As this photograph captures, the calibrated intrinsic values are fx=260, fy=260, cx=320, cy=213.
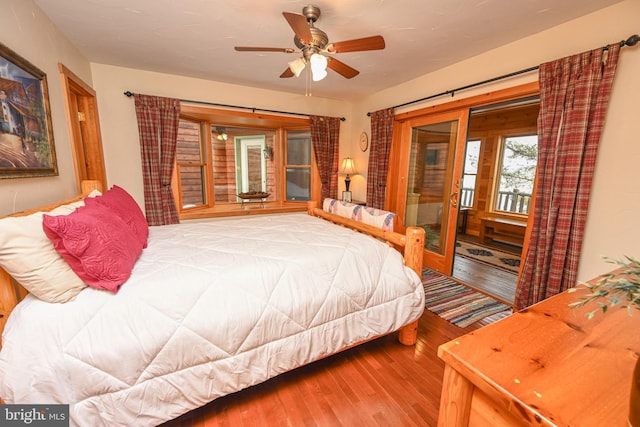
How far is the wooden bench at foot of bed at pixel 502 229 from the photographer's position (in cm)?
435

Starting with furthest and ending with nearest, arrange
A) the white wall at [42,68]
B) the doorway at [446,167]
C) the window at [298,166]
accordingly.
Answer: the window at [298,166] → the doorway at [446,167] → the white wall at [42,68]

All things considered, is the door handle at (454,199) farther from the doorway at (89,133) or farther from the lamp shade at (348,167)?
the doorway at (89,133)

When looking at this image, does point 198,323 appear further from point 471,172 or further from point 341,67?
point 471,172

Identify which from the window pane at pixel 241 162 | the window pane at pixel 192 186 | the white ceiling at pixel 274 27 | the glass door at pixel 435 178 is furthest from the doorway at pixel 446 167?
the window pane at pixel 192 186

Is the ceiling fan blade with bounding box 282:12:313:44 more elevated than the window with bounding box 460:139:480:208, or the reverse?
the ceiling fan blade with bounding box 282:12:313:44

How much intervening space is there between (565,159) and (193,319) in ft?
9.05

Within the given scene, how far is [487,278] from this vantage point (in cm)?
322

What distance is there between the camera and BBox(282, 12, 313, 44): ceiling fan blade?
147cm

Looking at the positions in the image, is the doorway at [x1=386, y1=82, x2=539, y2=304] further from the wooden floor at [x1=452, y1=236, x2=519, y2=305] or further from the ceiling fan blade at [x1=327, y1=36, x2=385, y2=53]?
the ceiling fan blade at [x1=327, y1=36, x2=385, y2=53]

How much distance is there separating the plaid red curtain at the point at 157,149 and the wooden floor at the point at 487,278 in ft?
12.5

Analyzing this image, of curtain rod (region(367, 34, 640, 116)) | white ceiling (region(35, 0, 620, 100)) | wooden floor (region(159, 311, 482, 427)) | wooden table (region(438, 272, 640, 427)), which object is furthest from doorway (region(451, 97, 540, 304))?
wooden table (region(438, 272, 640, 427))

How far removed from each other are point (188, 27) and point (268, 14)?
74cm

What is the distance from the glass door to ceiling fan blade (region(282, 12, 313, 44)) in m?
2.08

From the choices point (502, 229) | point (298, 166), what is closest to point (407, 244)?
point (298, 166)
